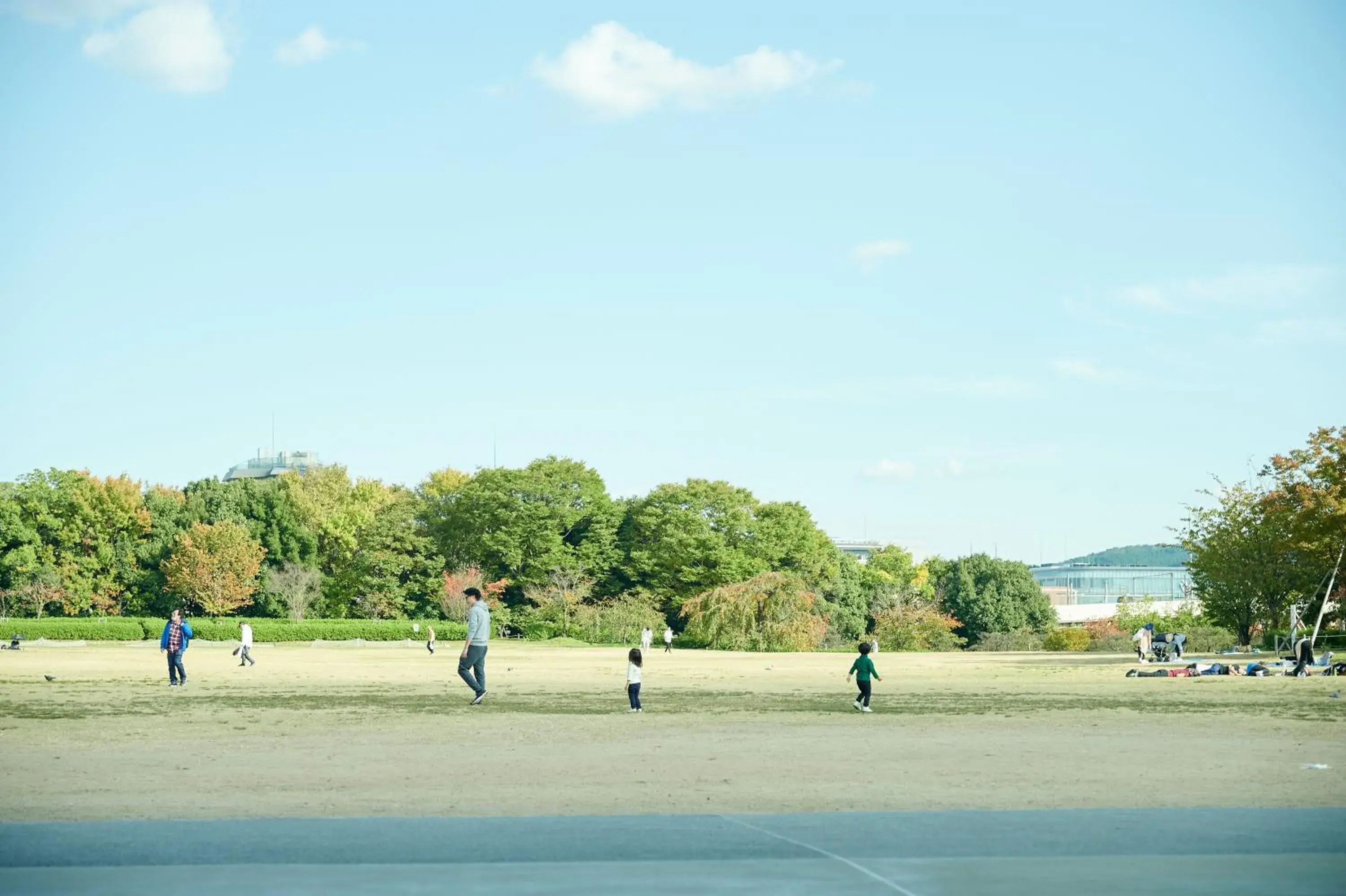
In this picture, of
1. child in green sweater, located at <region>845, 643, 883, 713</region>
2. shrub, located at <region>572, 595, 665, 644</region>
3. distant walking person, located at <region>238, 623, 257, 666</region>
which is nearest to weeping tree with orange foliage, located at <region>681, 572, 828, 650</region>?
shrub, located at <region>572, 595, 665, 644</region>

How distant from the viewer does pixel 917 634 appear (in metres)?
78.5

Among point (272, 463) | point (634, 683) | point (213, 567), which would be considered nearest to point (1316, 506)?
point (634, 683)

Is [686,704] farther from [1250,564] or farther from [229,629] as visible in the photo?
[229,629]

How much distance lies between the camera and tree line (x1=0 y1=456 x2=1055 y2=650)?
85.2 m

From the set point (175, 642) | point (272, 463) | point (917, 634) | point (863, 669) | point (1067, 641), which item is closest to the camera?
point (863, 669)

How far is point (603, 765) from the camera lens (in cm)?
1458

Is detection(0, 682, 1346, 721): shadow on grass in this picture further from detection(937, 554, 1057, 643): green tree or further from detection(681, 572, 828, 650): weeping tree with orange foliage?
detection(937, 554, 1057, 643): green tree

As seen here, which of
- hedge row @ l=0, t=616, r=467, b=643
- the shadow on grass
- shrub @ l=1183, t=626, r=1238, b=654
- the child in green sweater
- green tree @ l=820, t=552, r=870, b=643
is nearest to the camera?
the shadow on grass

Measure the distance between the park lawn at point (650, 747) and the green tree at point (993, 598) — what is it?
213 feet

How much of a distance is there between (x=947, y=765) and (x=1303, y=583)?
47749 millimetres

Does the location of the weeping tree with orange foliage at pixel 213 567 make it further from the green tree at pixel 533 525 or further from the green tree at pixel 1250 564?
the green tree at pixel 1250 564

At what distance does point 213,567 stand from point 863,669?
2781 inches

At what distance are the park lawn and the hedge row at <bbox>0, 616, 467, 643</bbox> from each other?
44.2m

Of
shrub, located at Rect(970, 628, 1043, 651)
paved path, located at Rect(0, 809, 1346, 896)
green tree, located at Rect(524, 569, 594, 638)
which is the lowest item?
shrub, located at Rect(970, 628, 1043, 651)
